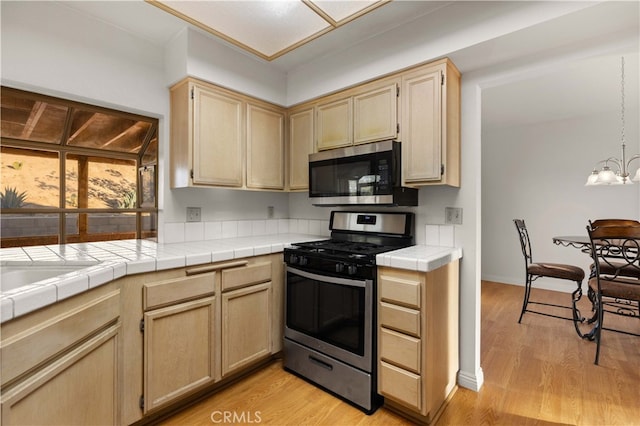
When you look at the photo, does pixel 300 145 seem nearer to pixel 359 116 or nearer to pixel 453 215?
pixel 359 116

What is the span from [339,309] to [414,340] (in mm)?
484

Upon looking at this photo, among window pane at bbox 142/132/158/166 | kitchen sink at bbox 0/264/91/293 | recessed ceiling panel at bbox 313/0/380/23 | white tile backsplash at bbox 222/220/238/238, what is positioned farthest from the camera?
white tile backsplash at bbox 222/220/238/238

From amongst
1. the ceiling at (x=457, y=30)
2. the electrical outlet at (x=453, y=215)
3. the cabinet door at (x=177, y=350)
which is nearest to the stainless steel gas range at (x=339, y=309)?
the electrical outlet at (x=453, y=215)

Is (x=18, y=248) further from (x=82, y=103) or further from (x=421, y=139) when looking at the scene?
(x=421, y=139)

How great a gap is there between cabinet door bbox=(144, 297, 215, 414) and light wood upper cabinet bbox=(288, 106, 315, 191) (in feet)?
4.14

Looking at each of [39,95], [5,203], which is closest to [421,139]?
[39,95]

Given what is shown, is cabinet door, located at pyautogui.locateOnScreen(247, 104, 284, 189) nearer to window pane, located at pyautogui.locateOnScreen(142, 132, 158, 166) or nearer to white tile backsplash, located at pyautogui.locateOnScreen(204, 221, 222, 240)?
white tile backsplash, located at pyautogui.locateOnScreen(204, 221, 222, 240)

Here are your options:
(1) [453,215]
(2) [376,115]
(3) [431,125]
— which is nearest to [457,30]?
(3) [431,125]

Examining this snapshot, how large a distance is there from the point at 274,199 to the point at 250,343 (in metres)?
1.42

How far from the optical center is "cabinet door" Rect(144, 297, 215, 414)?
5.25ft

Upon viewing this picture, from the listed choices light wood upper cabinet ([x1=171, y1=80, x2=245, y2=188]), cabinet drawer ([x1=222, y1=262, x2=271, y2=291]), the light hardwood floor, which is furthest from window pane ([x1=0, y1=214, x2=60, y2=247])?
the light hardwood floor

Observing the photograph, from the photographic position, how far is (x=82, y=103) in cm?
203

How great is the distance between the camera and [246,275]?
2.01 meters

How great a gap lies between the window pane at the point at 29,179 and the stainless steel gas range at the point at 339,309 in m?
1.58
